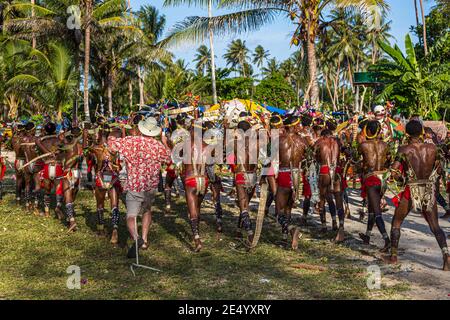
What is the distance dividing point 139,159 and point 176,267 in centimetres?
173

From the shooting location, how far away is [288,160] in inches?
332

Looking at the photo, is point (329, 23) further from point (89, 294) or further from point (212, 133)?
point (89, 294)

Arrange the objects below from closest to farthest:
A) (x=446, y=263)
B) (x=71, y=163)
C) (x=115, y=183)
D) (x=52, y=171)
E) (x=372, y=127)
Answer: (x=446, y=263) < (x=372, y=127) < (x=115, y=183) < (x=71, y=163) < (x=52, y=171)

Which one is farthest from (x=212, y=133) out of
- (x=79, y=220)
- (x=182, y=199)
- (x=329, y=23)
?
(x=329, y=23)

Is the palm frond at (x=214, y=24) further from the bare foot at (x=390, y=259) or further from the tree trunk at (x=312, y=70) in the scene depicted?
the bare foot at (x=390, y=259)

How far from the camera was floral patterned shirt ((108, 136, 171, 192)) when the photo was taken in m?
7.59

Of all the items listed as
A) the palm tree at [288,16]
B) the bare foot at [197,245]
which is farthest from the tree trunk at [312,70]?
the bare foot at [197,245]

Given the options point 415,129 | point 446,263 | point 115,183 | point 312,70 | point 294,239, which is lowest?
point 446,263

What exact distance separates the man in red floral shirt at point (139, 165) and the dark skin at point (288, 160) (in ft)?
6.85

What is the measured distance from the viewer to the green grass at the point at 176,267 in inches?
243

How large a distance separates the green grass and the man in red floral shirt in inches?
30.7

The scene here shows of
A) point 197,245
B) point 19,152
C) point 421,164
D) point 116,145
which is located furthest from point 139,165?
point 19,152

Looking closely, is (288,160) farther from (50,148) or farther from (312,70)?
(312,70)

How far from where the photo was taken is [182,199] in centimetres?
1352
